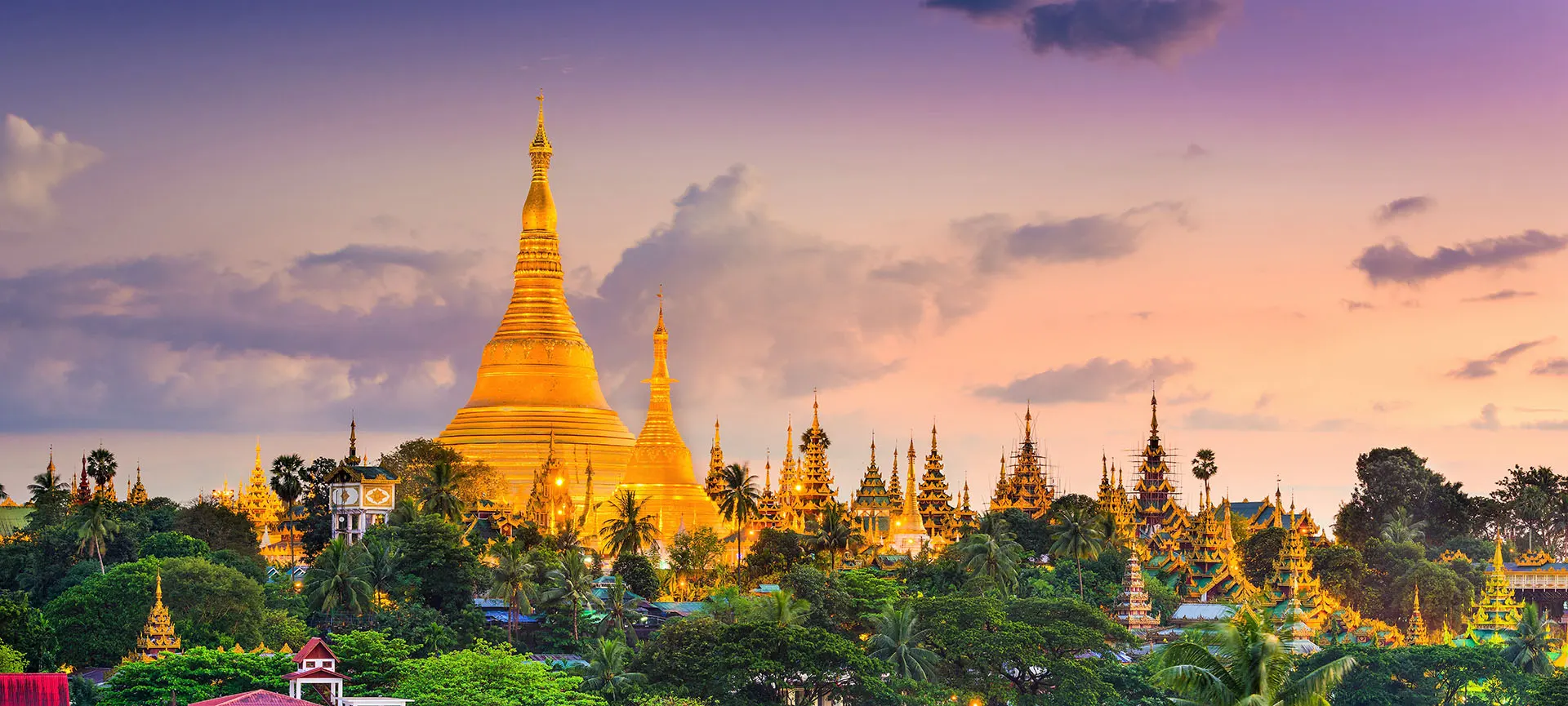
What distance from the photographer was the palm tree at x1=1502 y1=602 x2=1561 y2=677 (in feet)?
305

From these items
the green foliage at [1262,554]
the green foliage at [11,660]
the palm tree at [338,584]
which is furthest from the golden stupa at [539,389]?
the green foliage at [11,660]

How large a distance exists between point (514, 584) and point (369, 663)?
47.3 ft

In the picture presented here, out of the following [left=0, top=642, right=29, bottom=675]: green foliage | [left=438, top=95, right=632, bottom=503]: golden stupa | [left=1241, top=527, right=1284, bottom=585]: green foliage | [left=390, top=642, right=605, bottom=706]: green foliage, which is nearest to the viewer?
[left=390, top=642, right=605, bottom=706]: green foliage

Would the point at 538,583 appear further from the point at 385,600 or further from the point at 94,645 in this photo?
the point at 94,645

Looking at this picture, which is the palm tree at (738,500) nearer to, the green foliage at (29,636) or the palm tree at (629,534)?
the palm tree at (629,534)

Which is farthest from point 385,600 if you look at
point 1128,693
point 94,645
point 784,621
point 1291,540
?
point 1291,540

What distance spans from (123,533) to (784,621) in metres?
33.0

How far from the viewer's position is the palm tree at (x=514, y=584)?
285 ft

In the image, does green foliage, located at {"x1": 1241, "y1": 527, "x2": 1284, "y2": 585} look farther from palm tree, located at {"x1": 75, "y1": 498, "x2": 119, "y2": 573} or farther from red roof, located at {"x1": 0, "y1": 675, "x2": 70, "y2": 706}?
red roof, located at {"x1": 0, "y1": 675, "x2": 70, "y2": 706}

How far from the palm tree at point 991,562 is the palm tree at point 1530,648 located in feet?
68.2

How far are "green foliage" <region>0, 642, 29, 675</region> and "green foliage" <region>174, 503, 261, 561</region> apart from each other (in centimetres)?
3001

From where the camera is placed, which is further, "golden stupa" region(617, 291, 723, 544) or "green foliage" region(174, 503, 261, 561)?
"golden stupa" region(617, 291, 723, 544)

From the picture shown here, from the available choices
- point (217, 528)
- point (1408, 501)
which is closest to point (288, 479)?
point (217, 528)

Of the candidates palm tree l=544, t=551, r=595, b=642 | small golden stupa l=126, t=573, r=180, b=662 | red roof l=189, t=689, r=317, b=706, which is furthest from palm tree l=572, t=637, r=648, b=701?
small golden stupa l=126, t=573, r=180, b=662
